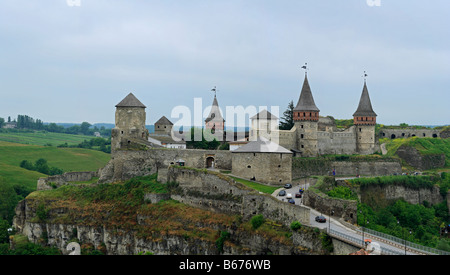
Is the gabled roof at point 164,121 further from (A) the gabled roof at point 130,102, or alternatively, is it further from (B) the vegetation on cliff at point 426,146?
(B) the vegetation on cliff at point 426,146

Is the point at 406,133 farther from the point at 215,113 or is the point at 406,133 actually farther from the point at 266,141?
the point at 266,141

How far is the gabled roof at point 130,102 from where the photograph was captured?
211 ft

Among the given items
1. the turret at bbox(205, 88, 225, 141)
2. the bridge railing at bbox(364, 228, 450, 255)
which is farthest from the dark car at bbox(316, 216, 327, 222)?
the turret at bbox(205, 88, 225, 141)

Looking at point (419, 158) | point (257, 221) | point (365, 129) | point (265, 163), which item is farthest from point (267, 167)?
point (419, 158)

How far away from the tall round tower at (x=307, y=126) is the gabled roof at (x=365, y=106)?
968 cm

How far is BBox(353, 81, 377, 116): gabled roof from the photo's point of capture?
7336cm

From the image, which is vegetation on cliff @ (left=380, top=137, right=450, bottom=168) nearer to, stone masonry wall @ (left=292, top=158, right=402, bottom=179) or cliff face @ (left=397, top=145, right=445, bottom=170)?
cliff face @ (left=397, top=145, right=445, bottom=170)

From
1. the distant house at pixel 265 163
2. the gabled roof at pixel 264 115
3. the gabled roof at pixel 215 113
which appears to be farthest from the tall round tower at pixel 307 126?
the gabled roof at pixel 215 113

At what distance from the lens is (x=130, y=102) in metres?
64.4

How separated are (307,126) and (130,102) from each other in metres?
22.0

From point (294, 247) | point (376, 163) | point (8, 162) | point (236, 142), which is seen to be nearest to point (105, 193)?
point (236, 142)

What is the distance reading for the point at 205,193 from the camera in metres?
51.8

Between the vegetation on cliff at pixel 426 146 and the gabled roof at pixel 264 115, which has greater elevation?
the gabled roof at pixel 264 115
